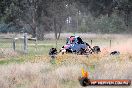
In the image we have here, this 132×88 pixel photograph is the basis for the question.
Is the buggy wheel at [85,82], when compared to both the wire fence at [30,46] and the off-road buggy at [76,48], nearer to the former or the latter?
the off-road buggy at [76,48]

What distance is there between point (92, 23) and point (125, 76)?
7483 cm

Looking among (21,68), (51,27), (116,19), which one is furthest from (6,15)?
(21,68)

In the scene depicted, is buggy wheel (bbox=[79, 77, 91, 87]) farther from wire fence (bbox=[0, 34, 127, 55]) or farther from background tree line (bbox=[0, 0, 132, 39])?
background tree line (bbox=[0, 0, 132, 39])

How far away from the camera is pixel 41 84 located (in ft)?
45.0

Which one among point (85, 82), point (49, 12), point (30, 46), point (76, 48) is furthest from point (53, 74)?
point (49, 12)

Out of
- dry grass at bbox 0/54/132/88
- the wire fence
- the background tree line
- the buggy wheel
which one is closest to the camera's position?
the buggy wheel

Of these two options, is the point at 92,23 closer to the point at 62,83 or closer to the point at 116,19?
the point at 116,19

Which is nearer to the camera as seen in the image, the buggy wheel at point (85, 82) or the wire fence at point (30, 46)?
the buggy wheel at point (85, 82)

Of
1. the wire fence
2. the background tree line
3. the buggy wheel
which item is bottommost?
the wire fence

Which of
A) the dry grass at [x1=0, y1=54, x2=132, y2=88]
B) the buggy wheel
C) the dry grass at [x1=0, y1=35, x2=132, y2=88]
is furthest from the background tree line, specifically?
the buggy wheel

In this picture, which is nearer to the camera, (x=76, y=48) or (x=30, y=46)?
(x=76, y=48)

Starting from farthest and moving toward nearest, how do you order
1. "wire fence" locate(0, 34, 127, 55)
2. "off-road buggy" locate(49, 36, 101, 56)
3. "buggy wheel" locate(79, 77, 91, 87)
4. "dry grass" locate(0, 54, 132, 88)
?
"wire fence" locate(0, 34, 127, 55)
"off-road buggy" locate(49, 36, 101, 56)
"dry grass" locate(0, 54, 132, 88)
"buggy wheel" locate(79, 77, 91, 87)

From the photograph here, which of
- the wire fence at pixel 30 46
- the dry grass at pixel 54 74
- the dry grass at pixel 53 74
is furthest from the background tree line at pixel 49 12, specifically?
the dry grass at pixel 53 74

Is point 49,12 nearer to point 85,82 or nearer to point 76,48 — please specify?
point 76,48
